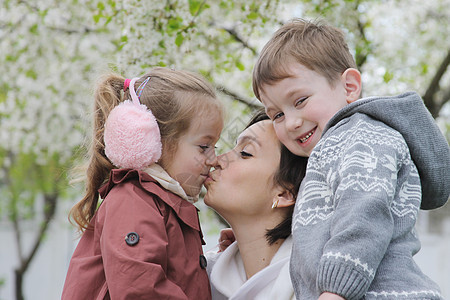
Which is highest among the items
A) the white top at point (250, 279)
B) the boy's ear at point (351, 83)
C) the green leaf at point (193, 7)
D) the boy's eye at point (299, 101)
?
the boy's ear at point (351, 83)

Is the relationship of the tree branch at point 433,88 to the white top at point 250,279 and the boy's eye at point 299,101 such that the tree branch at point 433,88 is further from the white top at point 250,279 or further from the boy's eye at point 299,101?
the boy's eye at point 299,101

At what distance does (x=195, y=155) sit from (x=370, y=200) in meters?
1.06

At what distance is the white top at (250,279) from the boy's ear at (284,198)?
0.18 m

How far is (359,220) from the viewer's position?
165cm

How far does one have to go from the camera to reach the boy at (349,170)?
1665mm

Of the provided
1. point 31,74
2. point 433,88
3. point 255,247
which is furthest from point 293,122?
point 31,74

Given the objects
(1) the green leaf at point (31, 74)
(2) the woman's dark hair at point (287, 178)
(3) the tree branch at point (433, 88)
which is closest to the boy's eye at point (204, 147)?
(2) the woman's dark hair at point (287, 178)

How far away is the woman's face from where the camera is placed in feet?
8.57

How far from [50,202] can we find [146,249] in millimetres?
10186

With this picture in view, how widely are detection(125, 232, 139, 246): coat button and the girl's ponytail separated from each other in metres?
0.47

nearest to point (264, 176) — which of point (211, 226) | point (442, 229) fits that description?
point (211, 226)

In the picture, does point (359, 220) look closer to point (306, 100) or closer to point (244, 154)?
point (306, 100)

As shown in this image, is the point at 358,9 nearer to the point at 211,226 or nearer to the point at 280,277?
the point at 280,277

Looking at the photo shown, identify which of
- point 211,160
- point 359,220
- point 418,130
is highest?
point 418,130
